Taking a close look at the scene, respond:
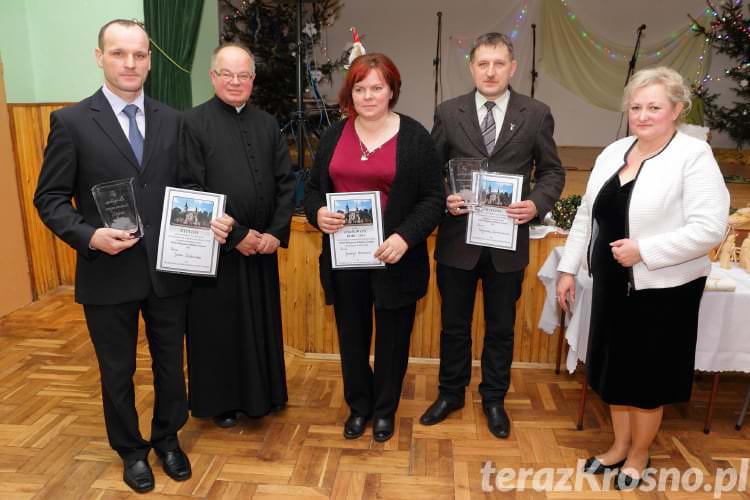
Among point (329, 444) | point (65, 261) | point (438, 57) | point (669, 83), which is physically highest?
point (438, 57)

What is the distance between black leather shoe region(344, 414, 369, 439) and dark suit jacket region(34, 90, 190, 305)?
1022 mm

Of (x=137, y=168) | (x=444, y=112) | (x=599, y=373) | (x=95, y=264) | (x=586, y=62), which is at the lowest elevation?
(x=599, y=373)

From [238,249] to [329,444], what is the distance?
0.96 meters

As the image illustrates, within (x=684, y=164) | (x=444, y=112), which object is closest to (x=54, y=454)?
(x=444, y=112)

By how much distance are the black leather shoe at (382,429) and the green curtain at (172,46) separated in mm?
2981

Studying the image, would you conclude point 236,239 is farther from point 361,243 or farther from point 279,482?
point 279,482

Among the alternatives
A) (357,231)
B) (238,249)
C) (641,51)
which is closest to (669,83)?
(357,231)

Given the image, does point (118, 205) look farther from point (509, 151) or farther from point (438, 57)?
point (438, 57)

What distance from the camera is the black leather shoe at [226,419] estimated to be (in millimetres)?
2730

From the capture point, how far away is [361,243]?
7.45 ft

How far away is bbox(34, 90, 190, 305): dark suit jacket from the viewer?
1920 mm

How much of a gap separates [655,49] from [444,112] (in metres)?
7.79

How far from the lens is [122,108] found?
6.62 feet

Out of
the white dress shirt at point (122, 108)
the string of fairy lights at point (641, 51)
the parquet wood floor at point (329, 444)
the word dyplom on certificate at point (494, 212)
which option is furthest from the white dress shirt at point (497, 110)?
the string of fairy lights at point (641, 51)
